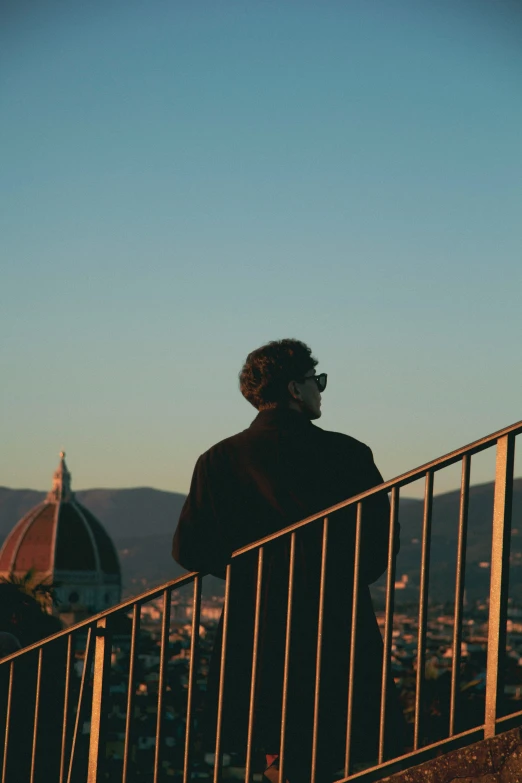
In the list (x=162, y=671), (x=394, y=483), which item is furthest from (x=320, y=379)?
(x=162, y=671)

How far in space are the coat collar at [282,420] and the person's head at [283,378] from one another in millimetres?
32

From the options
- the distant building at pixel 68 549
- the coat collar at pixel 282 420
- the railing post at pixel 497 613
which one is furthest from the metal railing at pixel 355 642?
the distant building at pixel 68 549

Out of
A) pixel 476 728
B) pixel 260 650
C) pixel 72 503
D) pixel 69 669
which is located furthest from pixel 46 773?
pixel 72 503

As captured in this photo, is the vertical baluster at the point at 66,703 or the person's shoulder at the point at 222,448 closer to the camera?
the person's shoulder at the point at 222,448

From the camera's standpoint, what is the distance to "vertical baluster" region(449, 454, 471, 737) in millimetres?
3732

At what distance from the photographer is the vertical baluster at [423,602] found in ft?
12.5

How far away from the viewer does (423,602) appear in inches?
152

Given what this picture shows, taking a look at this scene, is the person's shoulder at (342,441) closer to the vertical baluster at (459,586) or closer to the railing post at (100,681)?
the vertical baluster at (459,586)

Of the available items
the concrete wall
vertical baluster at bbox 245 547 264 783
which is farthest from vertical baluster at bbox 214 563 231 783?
the concrete wall

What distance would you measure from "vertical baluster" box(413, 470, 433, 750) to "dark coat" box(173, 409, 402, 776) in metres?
0.16

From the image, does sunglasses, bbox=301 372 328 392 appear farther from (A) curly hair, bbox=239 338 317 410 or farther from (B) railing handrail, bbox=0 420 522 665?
(B) railing handrail, bbox=0 420 522 665

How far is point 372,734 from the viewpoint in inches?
159

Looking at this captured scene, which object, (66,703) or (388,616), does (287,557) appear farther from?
(66,703)

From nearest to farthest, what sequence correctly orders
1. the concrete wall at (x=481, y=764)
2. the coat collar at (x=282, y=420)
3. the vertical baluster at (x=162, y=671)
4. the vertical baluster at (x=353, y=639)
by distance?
the concrete wall at (x=481, y=764) < the vertical baluster at (x=353, y=639) < the coat collar at (x=282, y=420) < the vertical baluster at (x=162, y=671)
